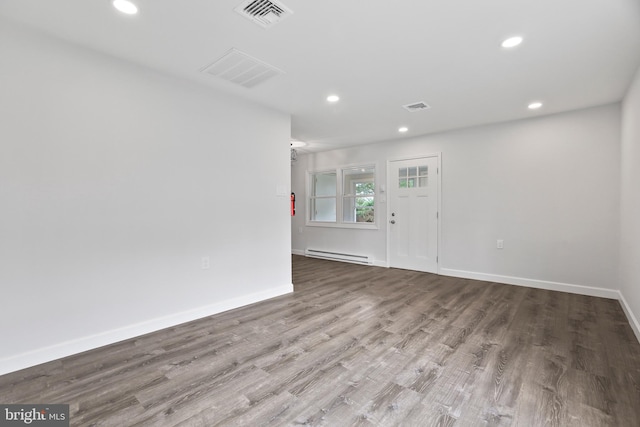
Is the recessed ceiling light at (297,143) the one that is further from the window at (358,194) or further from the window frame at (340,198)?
the window at (358,194)

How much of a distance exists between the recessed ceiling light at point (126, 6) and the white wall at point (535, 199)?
4.53m

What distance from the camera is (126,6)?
6.36 ft

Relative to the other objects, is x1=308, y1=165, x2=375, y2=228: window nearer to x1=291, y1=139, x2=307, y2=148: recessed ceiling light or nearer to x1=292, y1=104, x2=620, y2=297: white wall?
x1=291, y1=139, x2=307, y2=148: recessed ceiling light

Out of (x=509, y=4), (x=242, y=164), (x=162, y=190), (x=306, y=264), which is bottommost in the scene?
(x=306, y=264)

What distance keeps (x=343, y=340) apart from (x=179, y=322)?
165 cm

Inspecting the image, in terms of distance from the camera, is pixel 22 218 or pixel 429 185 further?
pixel 429 185

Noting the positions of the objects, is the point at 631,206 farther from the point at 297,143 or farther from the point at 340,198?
the point at 297,143

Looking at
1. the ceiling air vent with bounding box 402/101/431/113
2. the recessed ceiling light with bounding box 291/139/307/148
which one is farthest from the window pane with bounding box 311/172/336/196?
the ceiling air vent with bounding box 402/101/431/113

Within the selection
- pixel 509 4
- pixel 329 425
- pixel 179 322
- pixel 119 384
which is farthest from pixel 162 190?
pixel 509 4

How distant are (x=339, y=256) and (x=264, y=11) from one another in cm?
501

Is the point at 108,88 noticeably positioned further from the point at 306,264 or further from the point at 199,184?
the point at 306,264

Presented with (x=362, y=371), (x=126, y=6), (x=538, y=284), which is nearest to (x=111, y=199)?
(x=126, y=6)

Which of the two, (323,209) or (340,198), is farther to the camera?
(323,209)

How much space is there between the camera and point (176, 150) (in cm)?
293
